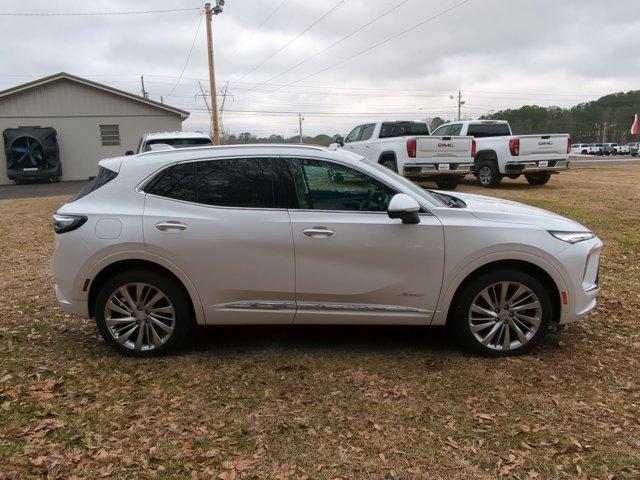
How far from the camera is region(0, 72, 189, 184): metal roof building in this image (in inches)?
906

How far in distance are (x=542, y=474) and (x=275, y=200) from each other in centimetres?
248

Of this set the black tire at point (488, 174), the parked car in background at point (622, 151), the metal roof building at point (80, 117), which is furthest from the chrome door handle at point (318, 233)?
the parked car in background at point (622, 151)

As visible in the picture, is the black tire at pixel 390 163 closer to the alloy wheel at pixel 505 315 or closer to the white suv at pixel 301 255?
the white suv at pixel 301 255

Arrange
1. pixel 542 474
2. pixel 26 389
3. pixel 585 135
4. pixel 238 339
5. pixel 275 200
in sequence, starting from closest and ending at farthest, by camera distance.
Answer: pixel 542 474, pixel 26 389, pixel 275 200, pixel 238 339, pixel 585 135

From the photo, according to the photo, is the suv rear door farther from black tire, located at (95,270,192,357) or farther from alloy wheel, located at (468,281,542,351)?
alloy wheel, located at (468,281,542,351)

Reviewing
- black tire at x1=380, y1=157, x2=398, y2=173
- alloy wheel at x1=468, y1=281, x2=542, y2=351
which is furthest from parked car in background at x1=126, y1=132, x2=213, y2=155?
alloy wheel at x1=468, y1=281, x2=542, y2=351

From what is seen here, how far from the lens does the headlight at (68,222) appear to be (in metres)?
3.98

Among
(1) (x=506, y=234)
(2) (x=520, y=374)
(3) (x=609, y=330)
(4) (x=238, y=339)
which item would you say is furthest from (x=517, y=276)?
(4) (x=238, y=339)

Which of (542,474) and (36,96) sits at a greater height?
(36,96)

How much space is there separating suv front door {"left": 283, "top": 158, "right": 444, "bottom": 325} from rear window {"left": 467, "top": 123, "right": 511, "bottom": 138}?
12.8 meters

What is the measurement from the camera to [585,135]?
103188 mm

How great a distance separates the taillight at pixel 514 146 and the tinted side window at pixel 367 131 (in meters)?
3.73

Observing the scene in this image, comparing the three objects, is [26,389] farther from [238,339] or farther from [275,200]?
[275,200]

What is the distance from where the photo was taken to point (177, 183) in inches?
161
